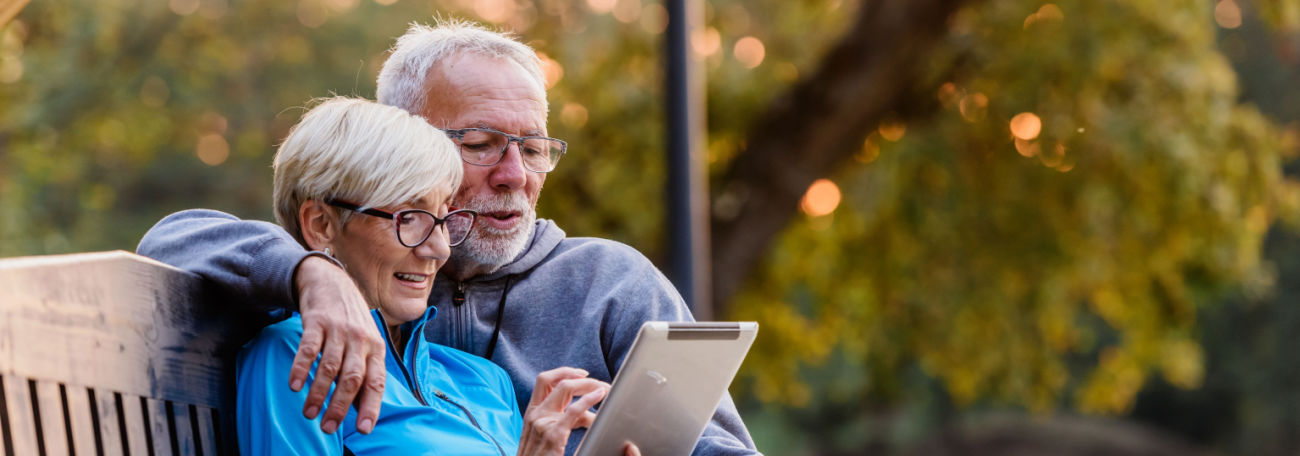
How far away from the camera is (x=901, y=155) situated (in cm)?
902

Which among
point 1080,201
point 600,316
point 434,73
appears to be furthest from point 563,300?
point 1080,201

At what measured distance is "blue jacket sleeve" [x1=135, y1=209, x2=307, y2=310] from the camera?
2.06 m

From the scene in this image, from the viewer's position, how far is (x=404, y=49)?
2918 mm

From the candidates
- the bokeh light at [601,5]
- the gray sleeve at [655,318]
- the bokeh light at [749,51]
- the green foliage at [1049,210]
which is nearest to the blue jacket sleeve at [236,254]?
the gray sleeve at [655,318]

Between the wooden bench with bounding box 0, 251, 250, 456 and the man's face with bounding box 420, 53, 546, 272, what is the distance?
55 centimetres

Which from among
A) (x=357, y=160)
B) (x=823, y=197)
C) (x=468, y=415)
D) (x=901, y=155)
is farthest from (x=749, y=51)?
(x=357, y=160)

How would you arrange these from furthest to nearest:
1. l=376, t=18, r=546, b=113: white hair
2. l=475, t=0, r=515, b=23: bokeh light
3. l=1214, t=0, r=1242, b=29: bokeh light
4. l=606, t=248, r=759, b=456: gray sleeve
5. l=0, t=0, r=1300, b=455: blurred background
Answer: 1. l=1214, t=0, r=1242, b=29: bokeh light
2. l=475, t=0, r=515, b=23: bokeh light
3. l=0, t=0, r=1300, b=455: blurred background
4. l=376, t=18, r=546, b=113: white hair
5. l=606, t=248, r=759, b=456: gray sleeve

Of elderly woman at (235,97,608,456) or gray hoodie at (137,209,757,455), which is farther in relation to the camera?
gray hoodie at (137,209,757,455)

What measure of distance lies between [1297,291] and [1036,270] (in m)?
19.4

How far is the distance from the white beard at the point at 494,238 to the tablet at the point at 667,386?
1.90 feet

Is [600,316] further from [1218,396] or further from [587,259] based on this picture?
[1218,396]

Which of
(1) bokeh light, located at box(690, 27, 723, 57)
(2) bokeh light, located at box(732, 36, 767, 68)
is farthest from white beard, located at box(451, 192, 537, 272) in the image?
(2) bokeh light, located at box(732, 36, 767, 68)

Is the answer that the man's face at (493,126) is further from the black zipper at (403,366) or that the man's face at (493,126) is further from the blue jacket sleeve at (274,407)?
the blue jacket sleeve at (274,407)

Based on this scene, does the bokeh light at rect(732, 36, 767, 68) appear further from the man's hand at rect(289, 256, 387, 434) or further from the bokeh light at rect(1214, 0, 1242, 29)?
the man's hand at rect(289, 256, 387, 434)
